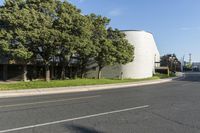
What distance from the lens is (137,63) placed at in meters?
55.6

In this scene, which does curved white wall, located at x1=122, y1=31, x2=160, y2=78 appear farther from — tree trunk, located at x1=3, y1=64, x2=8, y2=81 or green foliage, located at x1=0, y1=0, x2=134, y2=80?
tree trunk, located at x1=3, y1=64, x2=8, y2=81

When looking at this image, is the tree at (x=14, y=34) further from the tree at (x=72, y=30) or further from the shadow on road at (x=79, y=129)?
the shadow on road at (x=79, y=129)

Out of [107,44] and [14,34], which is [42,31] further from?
[107,44]

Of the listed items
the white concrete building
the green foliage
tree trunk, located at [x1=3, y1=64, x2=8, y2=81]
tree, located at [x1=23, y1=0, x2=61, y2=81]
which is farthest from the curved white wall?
tree, located at [x1=23, y1=0, x2=61, y2=81]

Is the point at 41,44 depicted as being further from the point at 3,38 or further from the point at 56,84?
the point at 56,84

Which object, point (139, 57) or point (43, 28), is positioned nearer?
point (43, 28)

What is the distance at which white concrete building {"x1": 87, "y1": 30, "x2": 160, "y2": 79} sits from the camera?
177 feet

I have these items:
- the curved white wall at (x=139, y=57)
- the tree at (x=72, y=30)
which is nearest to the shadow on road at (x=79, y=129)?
the tree at (x=72, y=30)

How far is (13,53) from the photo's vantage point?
29406 mm

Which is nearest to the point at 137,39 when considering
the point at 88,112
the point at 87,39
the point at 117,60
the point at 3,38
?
the point at 117,60

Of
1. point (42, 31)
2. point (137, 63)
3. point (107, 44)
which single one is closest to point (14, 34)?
point (42, 31)

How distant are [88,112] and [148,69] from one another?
48.6 m

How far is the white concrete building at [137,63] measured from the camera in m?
53.9

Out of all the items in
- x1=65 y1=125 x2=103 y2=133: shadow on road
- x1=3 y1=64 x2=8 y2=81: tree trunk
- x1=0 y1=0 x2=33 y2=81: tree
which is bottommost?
x1=65 y1=125 x2=103 y2=133: shadow on road
